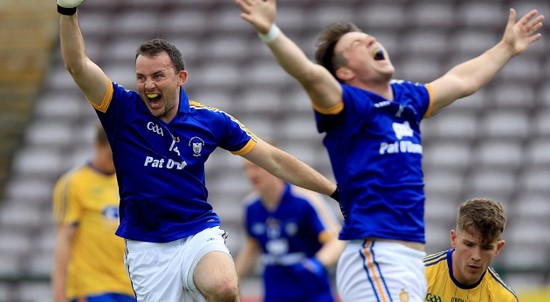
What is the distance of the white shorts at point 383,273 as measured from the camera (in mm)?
5684

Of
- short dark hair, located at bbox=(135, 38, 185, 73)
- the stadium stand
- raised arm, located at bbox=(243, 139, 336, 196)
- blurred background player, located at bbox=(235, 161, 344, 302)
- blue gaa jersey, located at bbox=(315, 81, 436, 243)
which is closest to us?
blue gaa jersey, located at bbox=(315, 81, 436, 243)

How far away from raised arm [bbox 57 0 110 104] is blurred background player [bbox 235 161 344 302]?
3.59m

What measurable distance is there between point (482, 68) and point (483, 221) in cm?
101

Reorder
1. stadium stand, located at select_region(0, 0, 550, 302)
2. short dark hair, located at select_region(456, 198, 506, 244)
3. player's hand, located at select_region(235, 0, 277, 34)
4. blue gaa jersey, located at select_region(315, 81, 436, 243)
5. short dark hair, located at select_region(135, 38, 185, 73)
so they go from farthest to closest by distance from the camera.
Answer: stadium stand, located at select_region(0, 0, 550, 302), short dark hair, located at select_region(135, 38, 185, 73), short dark hair, located at select_region(456, 198, 506, 244), blue gaa jersey, located at select_region(315, 81, 436, 243), player's hand, located at select_region(235, 0, 277, 34)

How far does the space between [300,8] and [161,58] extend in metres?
12.2

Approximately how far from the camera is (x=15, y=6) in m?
18.9

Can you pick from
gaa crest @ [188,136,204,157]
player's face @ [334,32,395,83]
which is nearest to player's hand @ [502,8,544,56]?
player's face @ [334,32,395,83]

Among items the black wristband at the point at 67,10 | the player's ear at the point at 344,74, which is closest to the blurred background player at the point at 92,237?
the black wristband at the point at 67,10

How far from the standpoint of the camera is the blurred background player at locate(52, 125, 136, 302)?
29.7 feet

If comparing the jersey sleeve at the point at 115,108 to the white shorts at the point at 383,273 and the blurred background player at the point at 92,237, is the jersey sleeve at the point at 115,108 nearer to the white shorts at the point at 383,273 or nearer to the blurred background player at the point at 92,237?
the white shorts at the point at 383,273

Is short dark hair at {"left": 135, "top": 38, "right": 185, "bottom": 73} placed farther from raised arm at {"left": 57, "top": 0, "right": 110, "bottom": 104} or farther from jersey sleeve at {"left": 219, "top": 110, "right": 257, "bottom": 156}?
jersey sleeve at {"left": 219, "top": 110, "right": 257, "bottom": 156}

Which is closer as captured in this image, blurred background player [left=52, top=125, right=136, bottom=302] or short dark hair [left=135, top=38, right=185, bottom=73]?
short dark hair [left=135, top=38, right=185, bottom=73]

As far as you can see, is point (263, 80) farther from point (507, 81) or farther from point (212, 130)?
point (212, 130)

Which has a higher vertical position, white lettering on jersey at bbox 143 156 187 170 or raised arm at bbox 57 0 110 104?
raised arm at bbox 57 0 110 104
